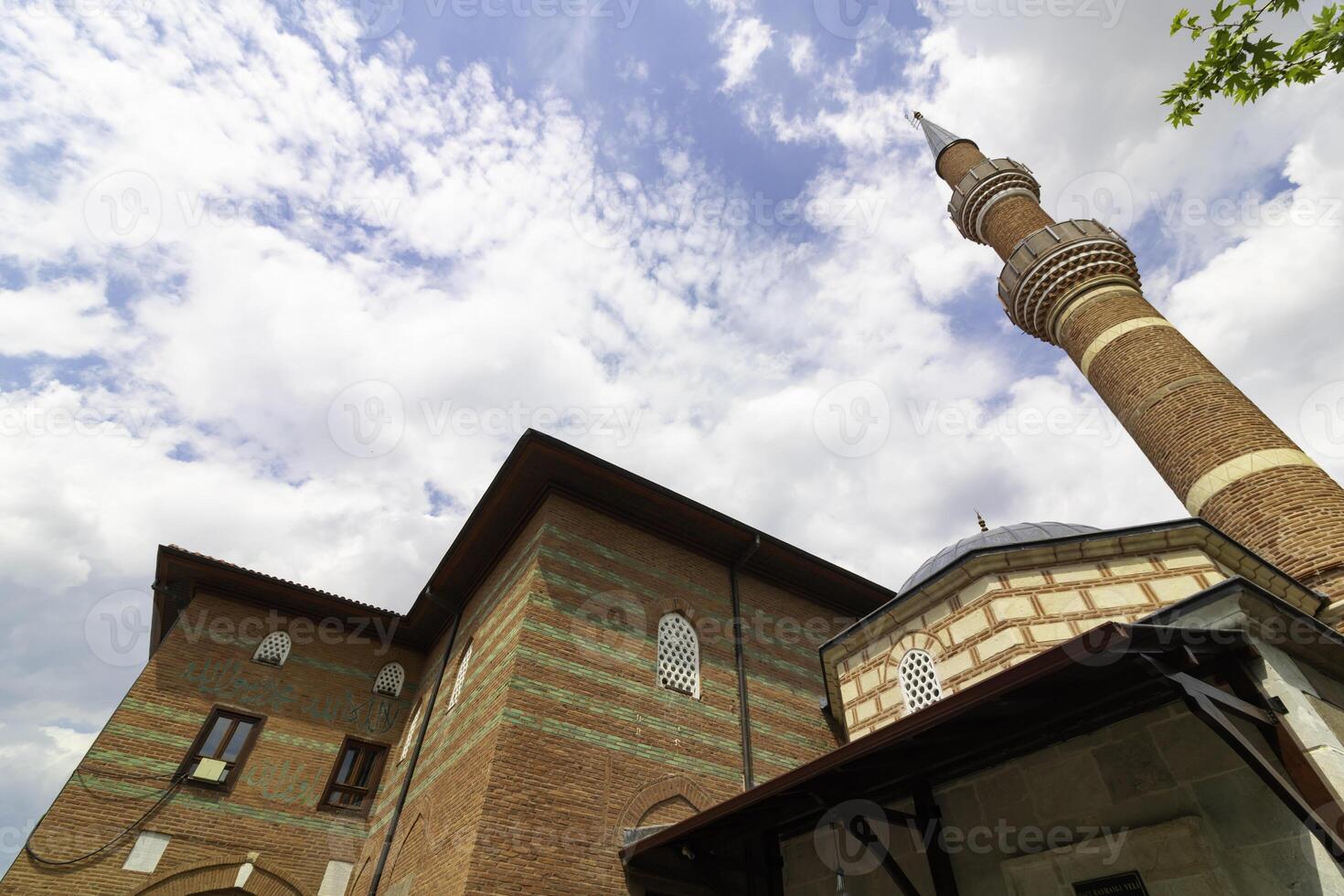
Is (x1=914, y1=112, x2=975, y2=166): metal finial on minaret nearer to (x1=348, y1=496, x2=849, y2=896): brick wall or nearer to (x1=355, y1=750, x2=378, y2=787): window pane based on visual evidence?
(x1=348, y1=496, x2=849, y2=896): brick wall

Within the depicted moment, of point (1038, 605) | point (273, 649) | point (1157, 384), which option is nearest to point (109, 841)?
point (273, 649)

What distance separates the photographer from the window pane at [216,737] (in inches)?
419

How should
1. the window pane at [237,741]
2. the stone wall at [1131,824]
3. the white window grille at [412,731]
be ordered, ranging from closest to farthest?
the stone wall at [1131,824] → the window pane at [237,741] → the white window grille at [412,731]

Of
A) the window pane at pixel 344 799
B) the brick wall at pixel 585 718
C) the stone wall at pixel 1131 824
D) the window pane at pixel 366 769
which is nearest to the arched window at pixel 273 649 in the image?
the window pane at pixel 366 769

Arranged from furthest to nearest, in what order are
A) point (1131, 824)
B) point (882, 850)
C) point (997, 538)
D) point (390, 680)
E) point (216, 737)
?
1. point (390, 680)
2. point (216, 737)
3. point (997, 538)
4. point (882, 850)
5. point (1131, 824)

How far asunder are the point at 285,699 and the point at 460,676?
4049 millimetres

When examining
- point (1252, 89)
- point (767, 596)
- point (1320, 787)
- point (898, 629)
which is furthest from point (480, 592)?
point (1252, 89)

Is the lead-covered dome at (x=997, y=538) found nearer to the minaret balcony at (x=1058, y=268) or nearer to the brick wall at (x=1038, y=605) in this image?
the brick wall at (x=1038, y=605)

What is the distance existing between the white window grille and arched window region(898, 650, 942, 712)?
778 cm

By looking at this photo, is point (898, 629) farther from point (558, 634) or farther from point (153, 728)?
point (153, 728)

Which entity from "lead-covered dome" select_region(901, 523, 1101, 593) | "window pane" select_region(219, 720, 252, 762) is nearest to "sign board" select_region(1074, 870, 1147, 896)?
"lead-covered dome" select_region(901, 523, 1101, 593)

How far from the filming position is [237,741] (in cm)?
1095

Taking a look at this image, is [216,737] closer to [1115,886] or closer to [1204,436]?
[1115,886]

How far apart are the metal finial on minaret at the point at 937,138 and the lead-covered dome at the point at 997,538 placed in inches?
482
